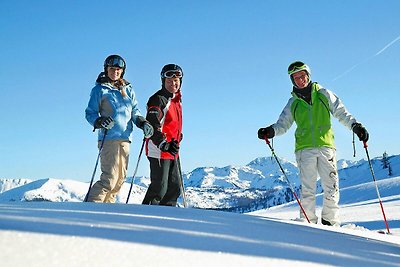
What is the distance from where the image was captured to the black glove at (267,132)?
5973mm

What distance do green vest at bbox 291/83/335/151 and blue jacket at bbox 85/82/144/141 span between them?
204 cm

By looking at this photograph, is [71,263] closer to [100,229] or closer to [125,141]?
[100,229]

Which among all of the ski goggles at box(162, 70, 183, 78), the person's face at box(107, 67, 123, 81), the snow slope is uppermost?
the person's face at box(107, 67, 123, 81)

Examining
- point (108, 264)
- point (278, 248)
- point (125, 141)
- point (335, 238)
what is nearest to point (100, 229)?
point (108, 264)

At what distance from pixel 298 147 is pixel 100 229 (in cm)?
412

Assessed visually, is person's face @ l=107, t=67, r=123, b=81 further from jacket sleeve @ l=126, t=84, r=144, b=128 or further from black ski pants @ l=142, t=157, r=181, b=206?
black ski pants @ l=142, t=157, r=181, b=206

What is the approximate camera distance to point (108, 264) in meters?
1.50

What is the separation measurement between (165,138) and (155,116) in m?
0.33

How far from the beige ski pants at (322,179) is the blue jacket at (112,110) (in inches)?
84.9

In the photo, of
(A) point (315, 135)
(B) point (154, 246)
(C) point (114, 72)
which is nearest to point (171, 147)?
(C) point (114, 72)

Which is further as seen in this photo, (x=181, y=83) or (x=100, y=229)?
(x=181, y=83)

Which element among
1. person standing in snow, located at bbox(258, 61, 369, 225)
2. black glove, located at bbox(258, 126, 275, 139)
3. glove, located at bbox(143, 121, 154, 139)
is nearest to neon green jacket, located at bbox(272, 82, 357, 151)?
person standing in snow, located at bbox(258, 61, 369, 225)

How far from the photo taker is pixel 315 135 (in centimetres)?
559

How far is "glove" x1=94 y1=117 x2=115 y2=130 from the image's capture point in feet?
17.1
